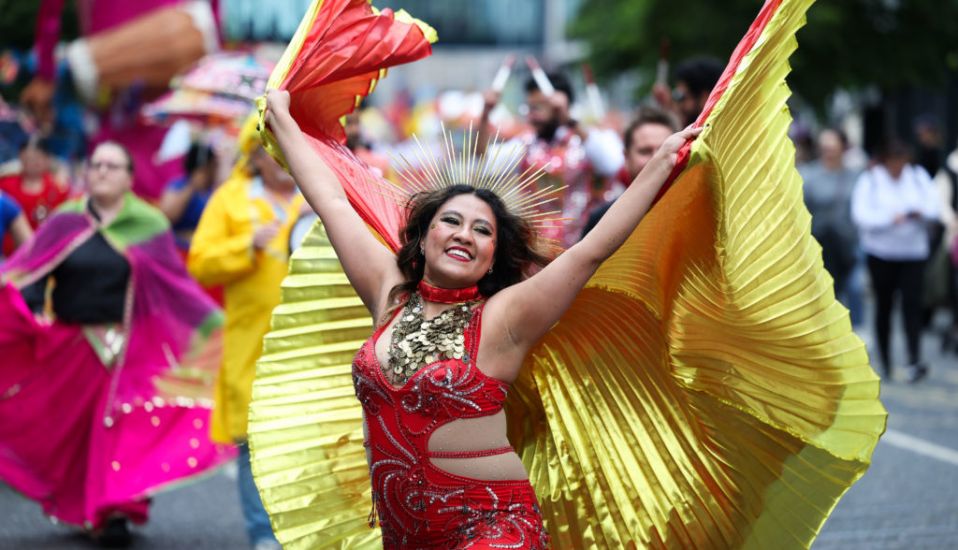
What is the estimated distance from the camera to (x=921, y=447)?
9359 millimetres

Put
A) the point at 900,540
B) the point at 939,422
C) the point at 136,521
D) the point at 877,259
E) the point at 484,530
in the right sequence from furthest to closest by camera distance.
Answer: the point at 877,259 → the point at 939,422 → the point at 136,521 → the point at 900,540 → the point at 484,530

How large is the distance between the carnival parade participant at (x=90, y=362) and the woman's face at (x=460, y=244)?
3623 mm

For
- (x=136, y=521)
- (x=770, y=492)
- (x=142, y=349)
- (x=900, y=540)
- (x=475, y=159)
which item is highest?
(x=475, y=159)

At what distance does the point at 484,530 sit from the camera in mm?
3820

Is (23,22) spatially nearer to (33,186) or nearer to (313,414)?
(33,186)

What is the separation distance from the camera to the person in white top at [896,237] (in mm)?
12484

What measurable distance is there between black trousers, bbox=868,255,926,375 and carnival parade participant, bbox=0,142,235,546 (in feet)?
21.3

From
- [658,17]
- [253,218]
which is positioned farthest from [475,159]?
[658,17]

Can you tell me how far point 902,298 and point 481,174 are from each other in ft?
29.5

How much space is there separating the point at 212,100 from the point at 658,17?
27.4ft

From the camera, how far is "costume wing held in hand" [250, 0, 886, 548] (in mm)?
3930

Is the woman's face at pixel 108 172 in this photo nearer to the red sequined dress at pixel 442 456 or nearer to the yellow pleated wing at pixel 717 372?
the yellow pleated wing at pixel 717 372

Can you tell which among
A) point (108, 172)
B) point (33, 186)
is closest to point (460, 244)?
point (108, 172)

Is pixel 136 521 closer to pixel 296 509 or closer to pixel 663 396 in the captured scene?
pixel 296 509
